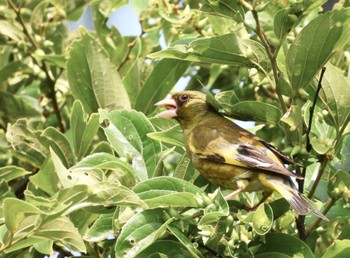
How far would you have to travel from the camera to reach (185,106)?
404 cm

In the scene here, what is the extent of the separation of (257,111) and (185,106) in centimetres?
100

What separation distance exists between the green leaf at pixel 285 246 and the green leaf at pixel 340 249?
0.32 feet

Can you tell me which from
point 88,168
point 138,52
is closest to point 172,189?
point 88,168

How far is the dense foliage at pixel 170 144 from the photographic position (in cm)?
274

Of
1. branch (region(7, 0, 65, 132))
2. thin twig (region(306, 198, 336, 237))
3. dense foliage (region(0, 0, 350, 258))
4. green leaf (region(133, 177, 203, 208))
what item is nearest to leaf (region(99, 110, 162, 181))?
dense foliage (region(0, 0, 350, 258))

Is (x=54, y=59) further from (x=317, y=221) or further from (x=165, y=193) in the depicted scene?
(x=317, y=221)

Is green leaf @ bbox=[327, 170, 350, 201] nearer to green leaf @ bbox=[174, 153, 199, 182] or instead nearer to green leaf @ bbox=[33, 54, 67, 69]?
green leaf @ bbox=[174, 153, 199, 182]

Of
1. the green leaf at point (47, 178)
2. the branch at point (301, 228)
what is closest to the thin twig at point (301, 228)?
the branch at point (301, 228)

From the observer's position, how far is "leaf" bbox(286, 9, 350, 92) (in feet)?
9.28

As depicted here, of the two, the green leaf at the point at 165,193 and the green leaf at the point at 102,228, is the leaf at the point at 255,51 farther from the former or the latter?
the green leaf at the point at 102,228

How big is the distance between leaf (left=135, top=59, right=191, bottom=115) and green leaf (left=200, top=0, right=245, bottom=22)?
1035mm

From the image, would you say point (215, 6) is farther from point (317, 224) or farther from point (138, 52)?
point (138, 52)

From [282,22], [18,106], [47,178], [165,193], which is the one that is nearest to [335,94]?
[282,22]

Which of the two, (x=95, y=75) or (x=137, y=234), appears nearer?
(x=137, y=234)
